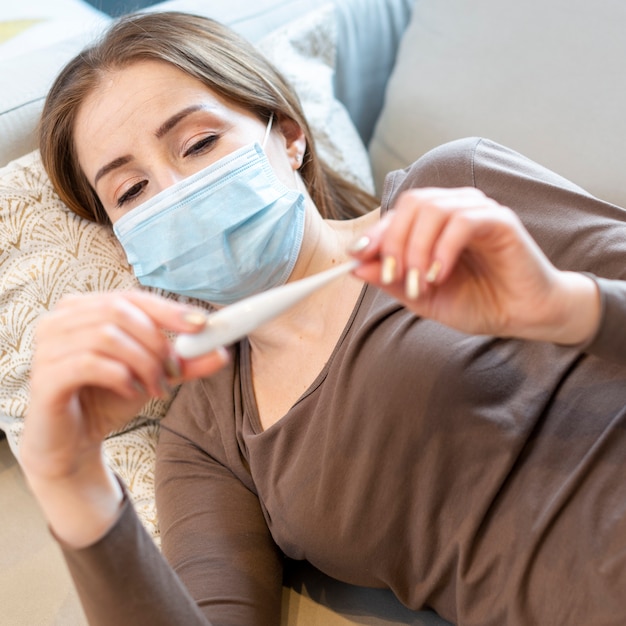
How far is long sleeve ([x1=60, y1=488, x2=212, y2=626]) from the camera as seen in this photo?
72 centimetres

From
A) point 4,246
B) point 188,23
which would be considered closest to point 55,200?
point 4,246

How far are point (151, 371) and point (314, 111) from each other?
3.20 feet

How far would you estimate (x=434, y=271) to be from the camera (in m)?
0.64

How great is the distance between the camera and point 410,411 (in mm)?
898

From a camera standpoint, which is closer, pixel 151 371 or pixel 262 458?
pixel 151 371

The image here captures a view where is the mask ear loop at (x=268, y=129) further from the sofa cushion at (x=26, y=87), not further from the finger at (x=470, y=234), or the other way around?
the finger at (x=470, y=234)

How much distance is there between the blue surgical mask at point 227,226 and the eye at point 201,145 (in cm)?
4

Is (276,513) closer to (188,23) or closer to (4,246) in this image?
(4,246)

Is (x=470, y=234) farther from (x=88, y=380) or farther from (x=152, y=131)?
(x=152, y=131)

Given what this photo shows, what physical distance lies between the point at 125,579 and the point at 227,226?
19.5 inches

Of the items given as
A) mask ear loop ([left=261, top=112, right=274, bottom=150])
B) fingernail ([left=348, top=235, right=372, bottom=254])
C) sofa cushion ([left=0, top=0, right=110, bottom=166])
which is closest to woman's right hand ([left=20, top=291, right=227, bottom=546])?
fingernail ([left=348, top=235, right=372, bottom=254])

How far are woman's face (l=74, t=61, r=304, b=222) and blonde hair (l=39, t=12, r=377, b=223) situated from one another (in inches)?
0.8

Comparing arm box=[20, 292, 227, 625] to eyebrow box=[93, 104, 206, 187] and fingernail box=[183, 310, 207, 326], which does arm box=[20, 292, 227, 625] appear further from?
eyebrow box=[93, 104, 206, 187]

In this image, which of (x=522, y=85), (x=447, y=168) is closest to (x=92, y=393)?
(x=447, y=168)
